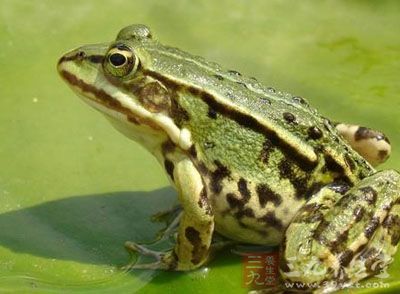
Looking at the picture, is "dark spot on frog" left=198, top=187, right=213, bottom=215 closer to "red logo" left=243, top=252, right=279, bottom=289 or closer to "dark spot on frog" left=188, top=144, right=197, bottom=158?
"dark spot on frog" left=188, top=144, right=197, bottom=158

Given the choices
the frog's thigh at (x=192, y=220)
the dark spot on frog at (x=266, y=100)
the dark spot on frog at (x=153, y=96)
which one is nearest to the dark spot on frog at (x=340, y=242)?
the frog's thigh at (x=192, y=220)

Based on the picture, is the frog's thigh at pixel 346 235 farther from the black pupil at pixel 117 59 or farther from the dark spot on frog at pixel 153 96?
the black pupil at pixel 117 59

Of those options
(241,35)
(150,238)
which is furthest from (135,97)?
(241,35)

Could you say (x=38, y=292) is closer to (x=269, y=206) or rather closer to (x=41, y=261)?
(x=41, y=261)

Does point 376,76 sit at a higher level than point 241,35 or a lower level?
lower

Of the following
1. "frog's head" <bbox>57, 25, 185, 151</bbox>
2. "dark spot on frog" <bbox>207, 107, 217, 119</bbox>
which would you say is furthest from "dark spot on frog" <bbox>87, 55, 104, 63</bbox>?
"dark spot on frog" <bbox>207, 107, 217, 119</bbox>

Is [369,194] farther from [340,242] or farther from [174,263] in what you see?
[174,263]

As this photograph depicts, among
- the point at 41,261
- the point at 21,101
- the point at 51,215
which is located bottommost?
the point at 41,261
